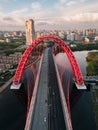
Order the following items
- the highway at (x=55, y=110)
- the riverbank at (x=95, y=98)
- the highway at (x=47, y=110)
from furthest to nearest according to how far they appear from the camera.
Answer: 1. the riverbank at (x=95, y=98)
2. the highway at (x=55, y=110)
3. the highway at (x=47, y=110)

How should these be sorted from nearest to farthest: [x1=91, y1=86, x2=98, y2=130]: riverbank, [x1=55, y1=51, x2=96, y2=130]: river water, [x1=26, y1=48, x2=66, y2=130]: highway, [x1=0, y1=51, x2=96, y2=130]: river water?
[x1=26, y1=48, x2=66, y2=130]: highway < [x1=55, y1=51, x2=96, y2=130]: river water < [x1=0, y1=51, x2=96, y2=130]: river water < [x1=91, y1=86, x2=98, y2=130]: riverbank

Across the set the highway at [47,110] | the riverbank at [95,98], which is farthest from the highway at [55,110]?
the riverbank at [95,98]

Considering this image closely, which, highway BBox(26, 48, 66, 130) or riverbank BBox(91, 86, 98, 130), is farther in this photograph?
riverbank BBox(91, 86, 98, 130)

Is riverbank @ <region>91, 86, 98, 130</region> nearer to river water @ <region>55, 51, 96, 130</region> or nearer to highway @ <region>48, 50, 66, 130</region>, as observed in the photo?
river water @ <region>55, 51, 96, 130</region>

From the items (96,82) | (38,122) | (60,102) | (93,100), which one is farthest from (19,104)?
(96,82)

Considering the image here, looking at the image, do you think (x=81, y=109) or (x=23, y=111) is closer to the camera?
(x=23, y=111)

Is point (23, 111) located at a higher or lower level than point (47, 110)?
lower

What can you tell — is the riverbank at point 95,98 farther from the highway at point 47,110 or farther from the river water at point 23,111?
the highway at point 47,110

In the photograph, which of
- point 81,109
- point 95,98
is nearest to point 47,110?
point 81,109

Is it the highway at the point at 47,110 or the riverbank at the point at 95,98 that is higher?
the highway at the point at 47,110

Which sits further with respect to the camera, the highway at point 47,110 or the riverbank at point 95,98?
the riverbank at point 95,98

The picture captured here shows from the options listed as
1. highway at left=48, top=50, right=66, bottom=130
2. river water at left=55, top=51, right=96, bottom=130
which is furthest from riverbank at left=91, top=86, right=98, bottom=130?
highway at left=48, top=50, right=66, bottom=130

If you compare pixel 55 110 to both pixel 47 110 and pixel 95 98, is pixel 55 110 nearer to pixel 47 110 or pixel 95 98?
pixel 47 110
